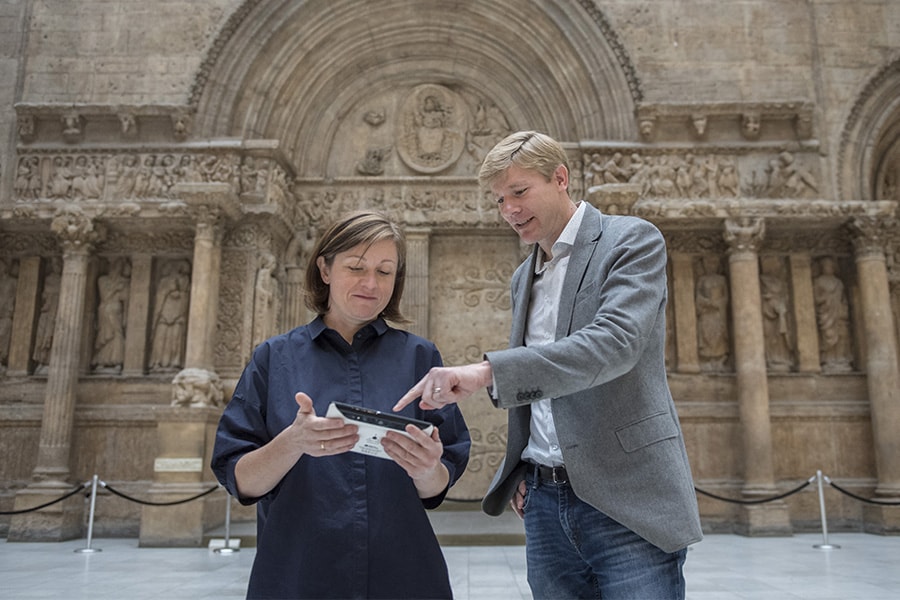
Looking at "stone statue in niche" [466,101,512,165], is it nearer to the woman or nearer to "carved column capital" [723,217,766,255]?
"carved column capital" [723,217,766,255]

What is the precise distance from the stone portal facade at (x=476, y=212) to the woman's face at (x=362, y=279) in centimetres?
825

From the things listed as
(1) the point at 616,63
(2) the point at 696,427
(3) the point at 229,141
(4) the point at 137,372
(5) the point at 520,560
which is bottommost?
(5) the point at 520,560

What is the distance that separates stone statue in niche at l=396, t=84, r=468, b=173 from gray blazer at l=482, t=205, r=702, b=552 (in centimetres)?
1020

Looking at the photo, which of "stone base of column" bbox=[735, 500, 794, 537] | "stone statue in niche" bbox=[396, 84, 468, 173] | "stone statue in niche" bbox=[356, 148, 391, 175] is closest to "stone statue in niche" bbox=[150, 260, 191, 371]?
"stone statue in niche" bbox=[356, 148, 391, 175]

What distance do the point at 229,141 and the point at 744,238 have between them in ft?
26.9

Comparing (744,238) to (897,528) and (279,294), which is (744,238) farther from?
(279,294)

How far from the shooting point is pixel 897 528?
372 inches

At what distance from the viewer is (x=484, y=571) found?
676 centimetres

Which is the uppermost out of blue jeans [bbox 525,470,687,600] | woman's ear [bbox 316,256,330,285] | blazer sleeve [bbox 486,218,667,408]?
woman's ear [bbox 316,256,330,285]

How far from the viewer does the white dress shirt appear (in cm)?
211

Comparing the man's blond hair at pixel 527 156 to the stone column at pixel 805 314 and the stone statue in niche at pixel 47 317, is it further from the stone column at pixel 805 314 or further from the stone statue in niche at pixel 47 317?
the stone statue in niche at pixel 47 317

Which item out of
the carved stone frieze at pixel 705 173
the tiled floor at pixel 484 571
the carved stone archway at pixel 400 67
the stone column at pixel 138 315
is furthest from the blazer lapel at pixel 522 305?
the stone column at pixel 138 315

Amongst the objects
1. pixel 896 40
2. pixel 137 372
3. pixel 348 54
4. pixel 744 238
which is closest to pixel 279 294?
pixel 137 372

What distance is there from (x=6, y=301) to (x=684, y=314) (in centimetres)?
1107
